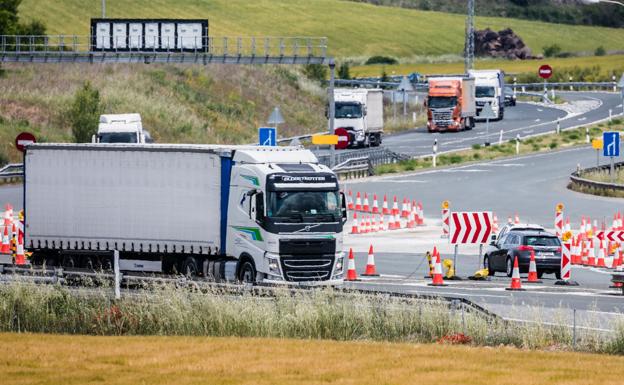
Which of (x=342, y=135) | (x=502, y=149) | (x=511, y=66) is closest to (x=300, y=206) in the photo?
(x=342, y=135)

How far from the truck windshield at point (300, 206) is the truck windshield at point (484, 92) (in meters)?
68.2

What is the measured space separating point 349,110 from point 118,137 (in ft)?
79.4

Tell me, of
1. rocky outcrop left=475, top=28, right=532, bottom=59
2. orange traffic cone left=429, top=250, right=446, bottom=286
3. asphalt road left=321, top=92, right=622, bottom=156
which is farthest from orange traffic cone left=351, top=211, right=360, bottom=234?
rocky outcrop left=475, top=28, right=532, bottom=59

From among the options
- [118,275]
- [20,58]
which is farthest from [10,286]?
[20,58]

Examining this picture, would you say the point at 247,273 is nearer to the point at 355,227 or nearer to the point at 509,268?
the point at 509,268

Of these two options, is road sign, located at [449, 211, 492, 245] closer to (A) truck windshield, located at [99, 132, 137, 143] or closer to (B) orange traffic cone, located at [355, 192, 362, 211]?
(B) orange traffic cone, located at [355, 192, 362, 211]

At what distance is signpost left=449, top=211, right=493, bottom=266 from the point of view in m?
39.6

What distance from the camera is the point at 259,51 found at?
478 ft

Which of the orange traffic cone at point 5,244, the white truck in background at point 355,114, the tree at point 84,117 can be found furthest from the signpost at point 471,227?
the white truck in background at point 355,114

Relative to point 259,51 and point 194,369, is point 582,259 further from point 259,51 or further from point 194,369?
point 259,51

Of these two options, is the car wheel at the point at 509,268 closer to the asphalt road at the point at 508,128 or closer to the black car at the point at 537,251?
the black car at the point at 537,251

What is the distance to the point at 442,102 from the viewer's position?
91.1 meters

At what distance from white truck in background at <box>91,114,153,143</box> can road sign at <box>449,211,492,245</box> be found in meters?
26.1

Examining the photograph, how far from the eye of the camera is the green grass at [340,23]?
13400 centimetres
